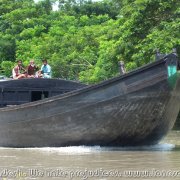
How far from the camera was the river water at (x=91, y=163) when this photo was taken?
31.0ft

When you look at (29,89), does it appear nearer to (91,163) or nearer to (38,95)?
(38,95)

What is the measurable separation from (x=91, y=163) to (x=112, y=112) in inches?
93.3

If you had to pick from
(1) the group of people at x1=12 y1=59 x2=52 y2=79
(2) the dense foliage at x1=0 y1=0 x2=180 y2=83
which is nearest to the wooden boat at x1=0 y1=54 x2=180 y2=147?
(1) the group of people at x1=12 y1=59 x2=52 y2=79

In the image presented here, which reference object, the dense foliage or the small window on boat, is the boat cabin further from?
the dense foliage

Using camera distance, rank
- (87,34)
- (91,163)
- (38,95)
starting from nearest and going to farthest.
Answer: (91,163) → (38,95) → (87,34)

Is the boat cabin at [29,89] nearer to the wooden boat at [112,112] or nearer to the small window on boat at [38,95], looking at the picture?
the small window on boat at [38,95]

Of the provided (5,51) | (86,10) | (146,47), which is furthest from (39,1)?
(146,47)

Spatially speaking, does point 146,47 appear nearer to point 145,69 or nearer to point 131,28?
point 131,28

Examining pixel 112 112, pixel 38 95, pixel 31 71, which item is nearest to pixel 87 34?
pixel 31 71

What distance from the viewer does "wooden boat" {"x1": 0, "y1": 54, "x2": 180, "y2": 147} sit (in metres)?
12.9

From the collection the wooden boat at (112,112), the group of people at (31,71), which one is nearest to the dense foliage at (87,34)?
the group of people at (31,71)

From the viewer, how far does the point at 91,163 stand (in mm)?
10914

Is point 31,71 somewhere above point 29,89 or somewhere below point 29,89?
above

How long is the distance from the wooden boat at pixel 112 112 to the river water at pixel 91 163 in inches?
10.6
